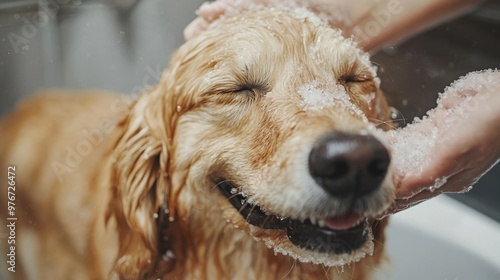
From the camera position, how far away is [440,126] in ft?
3.44

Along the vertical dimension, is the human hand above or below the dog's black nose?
below

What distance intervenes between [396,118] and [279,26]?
1.09ft

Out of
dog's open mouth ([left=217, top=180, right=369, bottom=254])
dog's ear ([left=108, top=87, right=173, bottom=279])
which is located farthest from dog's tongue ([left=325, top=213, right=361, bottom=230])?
dog's ear ([left=108, top=87, right=173, bottom=279])

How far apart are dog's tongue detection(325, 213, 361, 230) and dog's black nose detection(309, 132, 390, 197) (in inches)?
2.4

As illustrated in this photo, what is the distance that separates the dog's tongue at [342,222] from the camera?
0.89 metres

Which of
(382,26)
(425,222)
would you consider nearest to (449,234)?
(425,222)

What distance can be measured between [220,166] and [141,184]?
7.0 inches

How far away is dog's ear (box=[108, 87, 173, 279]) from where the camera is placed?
1.09 meters

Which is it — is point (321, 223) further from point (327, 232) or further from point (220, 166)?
point (220, 166)

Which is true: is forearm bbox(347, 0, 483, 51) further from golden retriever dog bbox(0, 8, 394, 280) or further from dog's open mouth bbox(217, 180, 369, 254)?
dog's open mouth bbox(217, 180, 369, 254)

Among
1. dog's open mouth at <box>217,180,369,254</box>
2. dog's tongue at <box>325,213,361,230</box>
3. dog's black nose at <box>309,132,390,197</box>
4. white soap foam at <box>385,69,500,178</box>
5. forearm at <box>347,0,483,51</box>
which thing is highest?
forearm at <box>347,0,483,51</box>

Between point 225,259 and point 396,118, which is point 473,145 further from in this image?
point 225,259

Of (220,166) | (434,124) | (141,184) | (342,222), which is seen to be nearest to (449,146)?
(434,124)

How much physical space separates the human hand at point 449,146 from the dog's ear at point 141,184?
439 mm
